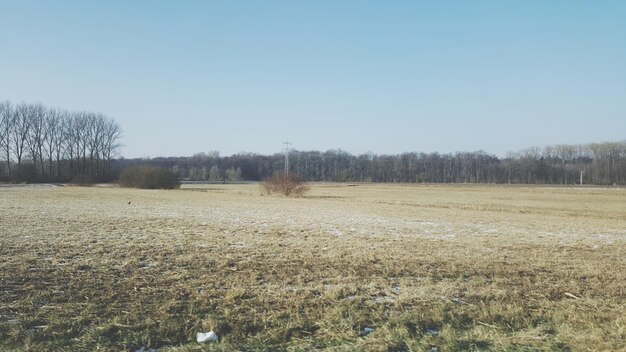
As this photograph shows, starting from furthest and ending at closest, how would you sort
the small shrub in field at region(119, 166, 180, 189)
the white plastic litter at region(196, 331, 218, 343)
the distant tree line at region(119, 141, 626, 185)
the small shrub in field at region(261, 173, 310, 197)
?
the distant tree line at region(119, 141, 626, 185)
the small shrub in field at region(119, 166, 180, 189)
the small shrub in field at region(261, 173, 310, 197)
the white plastic litter at region(196, 331, 218, 343)

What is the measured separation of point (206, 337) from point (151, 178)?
8058 cm

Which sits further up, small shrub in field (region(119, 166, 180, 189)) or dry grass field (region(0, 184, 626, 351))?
small shrub in field (region(119, 166, 180, 189))

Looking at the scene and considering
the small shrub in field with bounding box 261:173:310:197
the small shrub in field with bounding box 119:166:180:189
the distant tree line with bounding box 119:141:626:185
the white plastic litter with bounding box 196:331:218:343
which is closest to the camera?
the white plastic litter with bounding box 196:331:218:343

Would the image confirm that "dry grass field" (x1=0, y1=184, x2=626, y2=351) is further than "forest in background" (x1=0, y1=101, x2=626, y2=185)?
No

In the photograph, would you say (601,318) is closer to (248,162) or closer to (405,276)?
(405,276)

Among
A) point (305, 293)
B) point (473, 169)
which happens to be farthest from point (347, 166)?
point (305, 293)

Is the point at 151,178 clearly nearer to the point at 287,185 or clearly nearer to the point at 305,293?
the point at 287,185

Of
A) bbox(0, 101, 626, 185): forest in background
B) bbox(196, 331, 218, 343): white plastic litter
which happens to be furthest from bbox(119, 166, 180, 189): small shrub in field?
bbox(196, 331, 218, 343): white plastic litter

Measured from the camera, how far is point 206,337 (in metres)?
5.81

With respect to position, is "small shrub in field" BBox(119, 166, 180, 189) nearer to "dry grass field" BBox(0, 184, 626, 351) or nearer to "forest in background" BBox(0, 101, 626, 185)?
"forest in background" BBox(0, 101, 626, 185)

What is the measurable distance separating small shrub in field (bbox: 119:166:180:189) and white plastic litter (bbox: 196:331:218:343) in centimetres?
8002

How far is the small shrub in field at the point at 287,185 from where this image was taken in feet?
195

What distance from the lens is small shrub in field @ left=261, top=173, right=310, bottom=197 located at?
5941 centimetres

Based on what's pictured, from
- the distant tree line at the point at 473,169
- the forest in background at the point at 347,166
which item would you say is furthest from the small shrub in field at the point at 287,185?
the distant tree line at the point at 473,169
